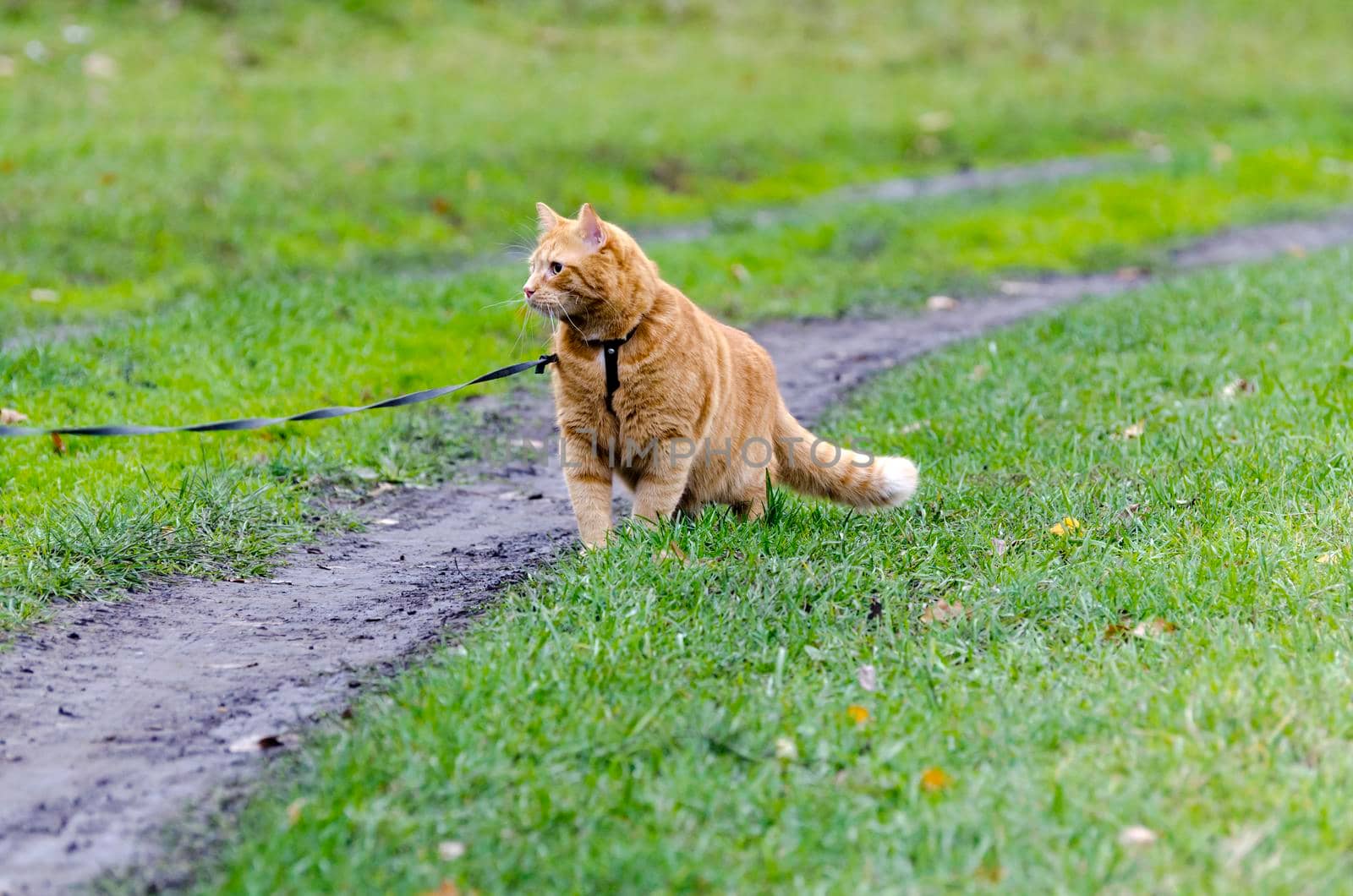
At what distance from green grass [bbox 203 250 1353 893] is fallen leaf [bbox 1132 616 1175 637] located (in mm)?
14

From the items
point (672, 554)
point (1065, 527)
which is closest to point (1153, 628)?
point (1065, 527)

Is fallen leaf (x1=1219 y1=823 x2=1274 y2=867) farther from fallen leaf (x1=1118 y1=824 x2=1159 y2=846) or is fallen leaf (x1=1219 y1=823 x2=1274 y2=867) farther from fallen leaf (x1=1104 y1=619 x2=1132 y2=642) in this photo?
fallen leaf (x1=1104 y1=619 x2=1132 y2=642)

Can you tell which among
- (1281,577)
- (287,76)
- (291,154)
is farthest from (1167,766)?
(287,76)

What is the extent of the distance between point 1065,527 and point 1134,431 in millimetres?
1606

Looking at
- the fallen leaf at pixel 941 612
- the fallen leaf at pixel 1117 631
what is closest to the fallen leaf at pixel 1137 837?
the fallen leaf at pixel 1117 631

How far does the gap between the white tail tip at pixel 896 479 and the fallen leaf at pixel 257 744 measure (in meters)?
2.53

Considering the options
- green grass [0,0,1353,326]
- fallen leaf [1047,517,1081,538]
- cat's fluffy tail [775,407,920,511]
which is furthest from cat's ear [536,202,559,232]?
green grass [0,0,1353,326]

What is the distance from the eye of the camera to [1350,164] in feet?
Answer: 52.1

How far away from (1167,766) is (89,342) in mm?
6422

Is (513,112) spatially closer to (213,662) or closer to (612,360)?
(612,360)

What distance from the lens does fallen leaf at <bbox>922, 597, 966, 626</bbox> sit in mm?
4223

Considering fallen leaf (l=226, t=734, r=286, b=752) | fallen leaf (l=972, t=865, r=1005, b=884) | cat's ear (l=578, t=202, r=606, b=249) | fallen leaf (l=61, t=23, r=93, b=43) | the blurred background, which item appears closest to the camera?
fallen leaf (l=972, t=865, r=1005, b=884)

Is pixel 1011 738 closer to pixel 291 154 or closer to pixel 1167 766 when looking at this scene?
pixel 1167 766

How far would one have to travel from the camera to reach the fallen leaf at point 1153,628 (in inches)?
159
